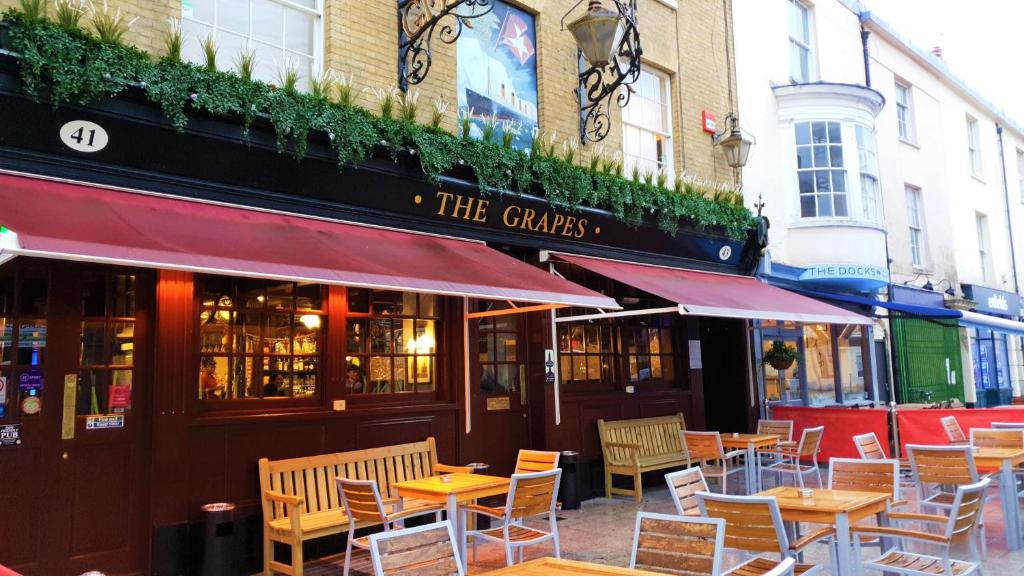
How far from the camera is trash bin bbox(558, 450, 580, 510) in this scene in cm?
930

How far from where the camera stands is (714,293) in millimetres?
9891

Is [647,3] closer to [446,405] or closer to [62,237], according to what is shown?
[446,405]

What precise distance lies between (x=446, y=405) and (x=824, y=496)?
4299mm

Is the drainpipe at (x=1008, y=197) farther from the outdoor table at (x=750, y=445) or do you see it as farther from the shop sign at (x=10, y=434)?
the shop sign at (x=10, y=434)

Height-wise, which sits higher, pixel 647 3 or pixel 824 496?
pixel 647 3

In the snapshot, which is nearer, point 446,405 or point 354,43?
point 354,43

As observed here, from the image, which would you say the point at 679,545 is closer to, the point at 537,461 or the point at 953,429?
the point at 537,461

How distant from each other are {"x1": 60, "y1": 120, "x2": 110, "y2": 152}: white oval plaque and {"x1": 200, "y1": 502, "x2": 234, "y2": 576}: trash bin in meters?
2.94

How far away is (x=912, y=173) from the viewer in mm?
18359

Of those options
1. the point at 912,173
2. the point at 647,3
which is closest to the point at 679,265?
the point at 647,3

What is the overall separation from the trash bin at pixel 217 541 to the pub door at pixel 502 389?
3409 millimetres

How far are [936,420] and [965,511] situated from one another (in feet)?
24.8

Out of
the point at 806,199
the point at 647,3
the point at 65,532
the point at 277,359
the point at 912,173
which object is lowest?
the point at 65,532

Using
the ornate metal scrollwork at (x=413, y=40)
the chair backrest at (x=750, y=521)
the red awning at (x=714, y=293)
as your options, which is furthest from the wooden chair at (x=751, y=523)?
the ornate metal scrollwork at (x=413, y=40)
